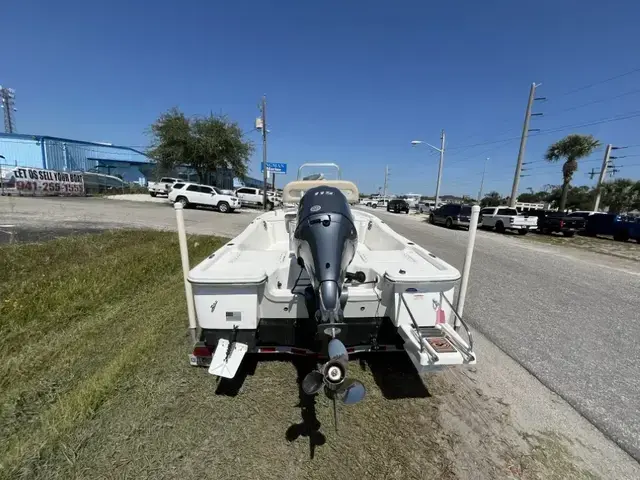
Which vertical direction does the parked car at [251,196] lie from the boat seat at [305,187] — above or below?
below

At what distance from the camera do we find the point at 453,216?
2002 cm

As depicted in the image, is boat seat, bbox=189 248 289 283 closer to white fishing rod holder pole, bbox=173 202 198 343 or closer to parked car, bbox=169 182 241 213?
white fishing rod holder pole, bbox=173 202 198 343

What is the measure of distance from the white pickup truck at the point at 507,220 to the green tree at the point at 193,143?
21002mm

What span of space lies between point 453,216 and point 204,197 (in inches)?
691

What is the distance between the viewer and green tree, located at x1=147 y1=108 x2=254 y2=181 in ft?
80.6

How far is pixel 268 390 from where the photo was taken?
8.58 ft

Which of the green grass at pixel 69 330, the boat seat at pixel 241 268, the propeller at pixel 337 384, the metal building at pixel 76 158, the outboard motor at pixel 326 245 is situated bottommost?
the green grass at pixel 69 330

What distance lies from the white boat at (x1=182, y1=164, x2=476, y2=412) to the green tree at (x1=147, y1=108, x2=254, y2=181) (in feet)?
81.8

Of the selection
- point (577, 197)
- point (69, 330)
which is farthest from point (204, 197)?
point (577, 197)

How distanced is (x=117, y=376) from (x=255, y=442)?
4.64 feet

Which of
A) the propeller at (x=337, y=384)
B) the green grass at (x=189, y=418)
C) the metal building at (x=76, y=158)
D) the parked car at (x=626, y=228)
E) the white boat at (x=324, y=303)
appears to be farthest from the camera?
the metal building at (x=76, y=158)

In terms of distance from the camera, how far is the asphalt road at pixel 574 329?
266cm

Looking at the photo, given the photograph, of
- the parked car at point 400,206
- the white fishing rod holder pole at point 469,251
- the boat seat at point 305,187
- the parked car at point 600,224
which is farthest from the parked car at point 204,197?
the parked car at point 600,224

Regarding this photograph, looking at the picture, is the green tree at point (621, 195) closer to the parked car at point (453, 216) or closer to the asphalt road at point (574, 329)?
the parked car at point (453, 216)
